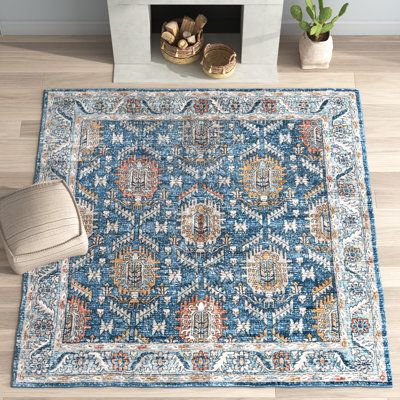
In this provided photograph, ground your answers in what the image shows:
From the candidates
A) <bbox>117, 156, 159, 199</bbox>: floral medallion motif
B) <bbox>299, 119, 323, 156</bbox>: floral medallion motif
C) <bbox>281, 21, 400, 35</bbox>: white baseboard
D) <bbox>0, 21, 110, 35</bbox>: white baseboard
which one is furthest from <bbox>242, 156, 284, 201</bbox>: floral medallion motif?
<bbox>0, 21, 110, 35</bbox>: white baseboard

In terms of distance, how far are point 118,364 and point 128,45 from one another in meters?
1.66

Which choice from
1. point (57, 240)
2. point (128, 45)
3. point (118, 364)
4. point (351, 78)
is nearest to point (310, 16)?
point (351, 78)

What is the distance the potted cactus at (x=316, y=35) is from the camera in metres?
3.67

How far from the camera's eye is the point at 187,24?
384 centimetres

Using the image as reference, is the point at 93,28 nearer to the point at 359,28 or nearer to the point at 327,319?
the point at 359,28

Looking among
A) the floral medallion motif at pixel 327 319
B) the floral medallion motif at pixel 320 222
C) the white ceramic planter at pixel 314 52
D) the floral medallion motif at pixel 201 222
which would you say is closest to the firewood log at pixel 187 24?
the white ceramic planter at pixel 314 52

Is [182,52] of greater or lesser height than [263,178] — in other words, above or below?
above

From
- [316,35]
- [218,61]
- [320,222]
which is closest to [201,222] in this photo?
[320,222]

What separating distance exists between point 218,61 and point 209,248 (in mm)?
1059

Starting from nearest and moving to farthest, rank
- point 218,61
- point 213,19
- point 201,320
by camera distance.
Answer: point 201,320, point 218,61, point 213,19

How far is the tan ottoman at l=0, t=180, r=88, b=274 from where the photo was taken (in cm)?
315

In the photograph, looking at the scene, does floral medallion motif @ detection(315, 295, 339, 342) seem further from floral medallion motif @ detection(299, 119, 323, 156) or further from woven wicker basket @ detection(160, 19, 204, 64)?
woven wicker basket @ detection(160, 19, 204, 64)

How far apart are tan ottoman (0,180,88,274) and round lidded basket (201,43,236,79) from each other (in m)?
1.07

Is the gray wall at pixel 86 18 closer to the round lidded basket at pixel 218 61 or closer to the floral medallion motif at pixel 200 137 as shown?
the round lidded basket at pixel 218 61
